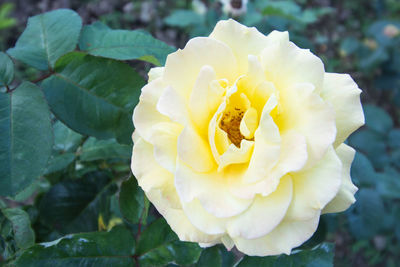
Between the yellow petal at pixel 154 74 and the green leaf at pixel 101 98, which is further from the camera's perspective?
the green leaf at pixel 101 98

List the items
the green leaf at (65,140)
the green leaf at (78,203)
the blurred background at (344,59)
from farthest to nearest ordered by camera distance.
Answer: the blurred background at (344,59) < the green leaf at (65,140) < the green leaf at (78,203)

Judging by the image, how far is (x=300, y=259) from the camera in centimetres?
78

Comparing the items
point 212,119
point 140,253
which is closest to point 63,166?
point 140,253

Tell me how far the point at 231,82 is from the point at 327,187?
0.26m

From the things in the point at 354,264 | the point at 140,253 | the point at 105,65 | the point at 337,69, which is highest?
the point at 105,65

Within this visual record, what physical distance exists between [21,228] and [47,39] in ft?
1.42

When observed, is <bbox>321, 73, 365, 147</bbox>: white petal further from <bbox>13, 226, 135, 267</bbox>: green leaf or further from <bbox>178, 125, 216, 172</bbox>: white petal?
<bbox>13, 226, 135, 267</bbox>: green leaf

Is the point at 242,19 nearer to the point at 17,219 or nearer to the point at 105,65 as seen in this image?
the point at 105,65

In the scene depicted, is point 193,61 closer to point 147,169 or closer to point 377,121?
point 147,169

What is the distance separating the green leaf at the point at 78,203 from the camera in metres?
0.98

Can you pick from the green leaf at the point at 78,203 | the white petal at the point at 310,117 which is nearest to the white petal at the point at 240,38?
the white petal at the point at 310,117

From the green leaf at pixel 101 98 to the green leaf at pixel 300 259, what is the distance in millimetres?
358

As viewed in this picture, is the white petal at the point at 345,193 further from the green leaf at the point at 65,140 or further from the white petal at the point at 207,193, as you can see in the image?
the green leaf at the point at 65,140

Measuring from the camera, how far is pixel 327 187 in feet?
1.86
